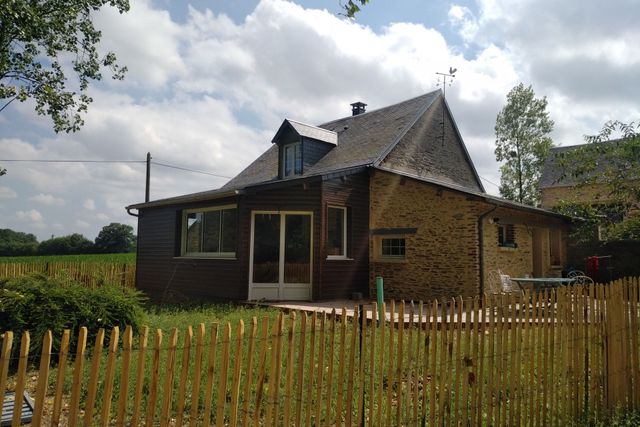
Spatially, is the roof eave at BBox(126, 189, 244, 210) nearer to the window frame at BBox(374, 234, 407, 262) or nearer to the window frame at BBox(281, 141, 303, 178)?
the window frame at BBox(281, 141, 303, 178)

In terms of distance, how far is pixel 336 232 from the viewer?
13.2 metres

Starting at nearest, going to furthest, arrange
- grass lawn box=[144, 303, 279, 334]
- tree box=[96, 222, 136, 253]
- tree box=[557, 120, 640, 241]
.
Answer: grass lawn box=[144, 303, 279, 334], tree box=[557, 120, 640, 241], tree box=[96, 222, 136, 253]

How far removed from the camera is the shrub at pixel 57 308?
19.2 ft

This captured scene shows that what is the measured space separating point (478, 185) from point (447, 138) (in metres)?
2.51

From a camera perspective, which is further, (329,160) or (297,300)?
(329,160)

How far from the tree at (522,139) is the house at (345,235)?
14800 millimetres

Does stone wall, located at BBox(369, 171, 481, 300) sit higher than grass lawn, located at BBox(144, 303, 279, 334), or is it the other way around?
stone wall, located at BBox(369, 171, 481, 300)

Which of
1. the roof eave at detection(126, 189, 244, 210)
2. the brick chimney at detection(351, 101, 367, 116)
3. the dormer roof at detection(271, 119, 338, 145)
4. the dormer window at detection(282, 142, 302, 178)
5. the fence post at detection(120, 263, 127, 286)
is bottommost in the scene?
the fence post at detection(120, 263, 127, 286)

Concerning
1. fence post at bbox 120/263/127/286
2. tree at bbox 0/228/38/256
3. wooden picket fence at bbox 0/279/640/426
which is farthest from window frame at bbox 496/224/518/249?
tree at bbox 0/228/38/256

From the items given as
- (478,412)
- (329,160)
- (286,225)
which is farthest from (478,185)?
(478,412)

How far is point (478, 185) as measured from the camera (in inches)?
757

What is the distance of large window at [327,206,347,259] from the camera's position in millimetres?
12953

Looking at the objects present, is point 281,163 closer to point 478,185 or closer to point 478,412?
point 478,185

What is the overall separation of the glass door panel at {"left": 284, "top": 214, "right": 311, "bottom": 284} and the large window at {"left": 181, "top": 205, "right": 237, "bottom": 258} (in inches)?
63.6
